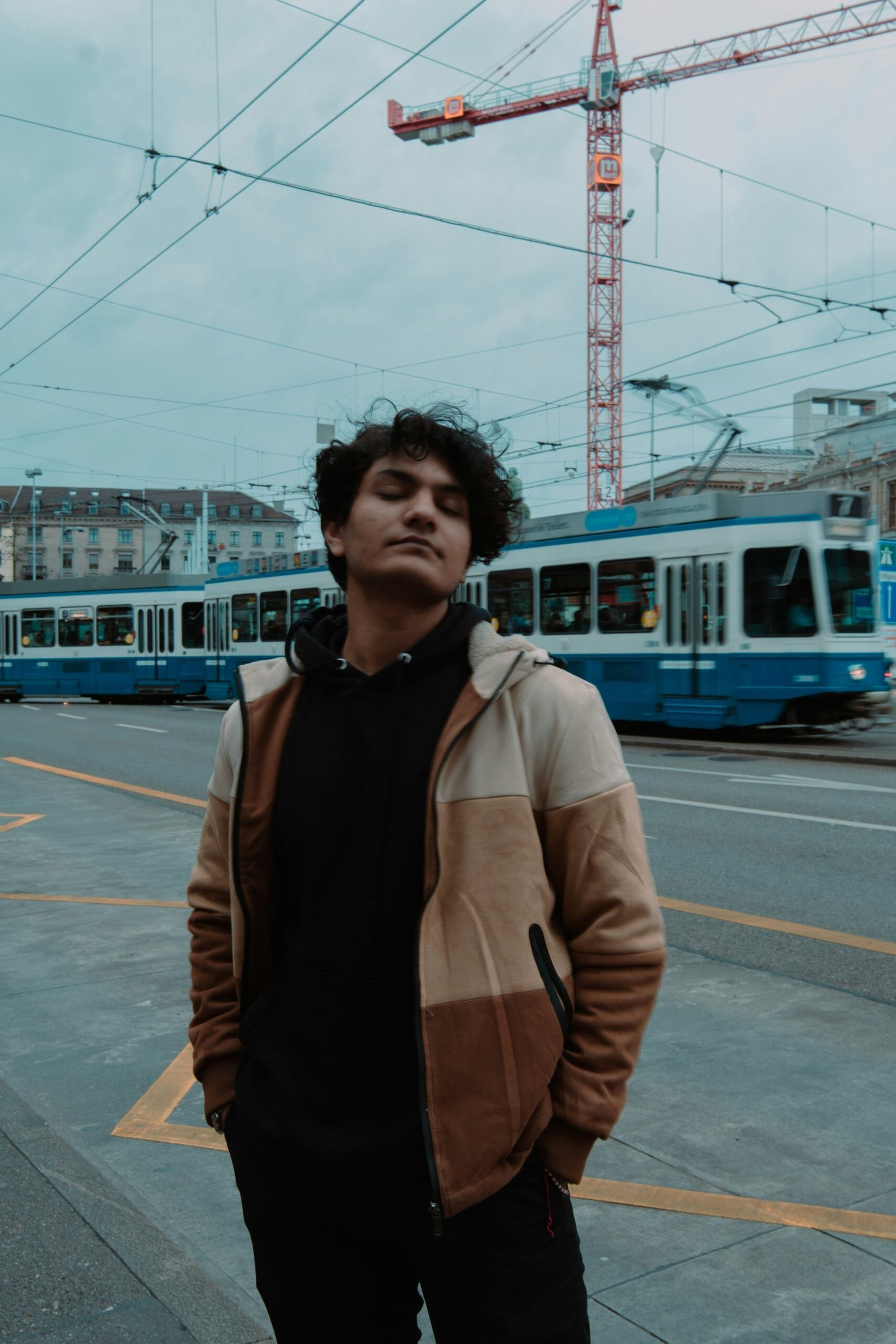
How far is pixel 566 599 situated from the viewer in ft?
63.4

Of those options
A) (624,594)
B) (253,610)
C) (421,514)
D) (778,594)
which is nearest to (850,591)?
(778,594)

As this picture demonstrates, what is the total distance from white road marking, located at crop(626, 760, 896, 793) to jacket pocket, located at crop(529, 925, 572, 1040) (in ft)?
35.3

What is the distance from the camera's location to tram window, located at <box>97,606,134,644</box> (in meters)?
32.9

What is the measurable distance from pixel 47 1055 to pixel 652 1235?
2338mm

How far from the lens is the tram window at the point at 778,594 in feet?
53.1

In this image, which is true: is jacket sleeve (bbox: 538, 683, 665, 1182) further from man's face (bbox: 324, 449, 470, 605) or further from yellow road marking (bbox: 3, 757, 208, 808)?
yellow road marking (bbox: 3, 757, 208, 808)

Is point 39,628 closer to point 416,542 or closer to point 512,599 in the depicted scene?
point 512,599

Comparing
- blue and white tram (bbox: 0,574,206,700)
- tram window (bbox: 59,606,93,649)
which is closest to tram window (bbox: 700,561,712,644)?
blue and white tram (bbox: 0,574,206,700)

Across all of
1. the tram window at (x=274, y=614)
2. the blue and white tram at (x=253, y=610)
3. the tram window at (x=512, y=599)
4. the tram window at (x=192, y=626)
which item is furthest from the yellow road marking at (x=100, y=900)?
the tram window at (x=192, y=626)

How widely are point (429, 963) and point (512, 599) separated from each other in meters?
18.9

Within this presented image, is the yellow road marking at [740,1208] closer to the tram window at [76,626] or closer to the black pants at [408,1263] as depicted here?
the black pants at [408,1263]

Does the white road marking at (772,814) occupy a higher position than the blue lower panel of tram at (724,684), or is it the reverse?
the blue lower panel of tram at (724,684)

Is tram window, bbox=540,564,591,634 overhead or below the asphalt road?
overhead

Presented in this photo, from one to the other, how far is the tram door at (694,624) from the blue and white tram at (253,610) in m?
9.06
